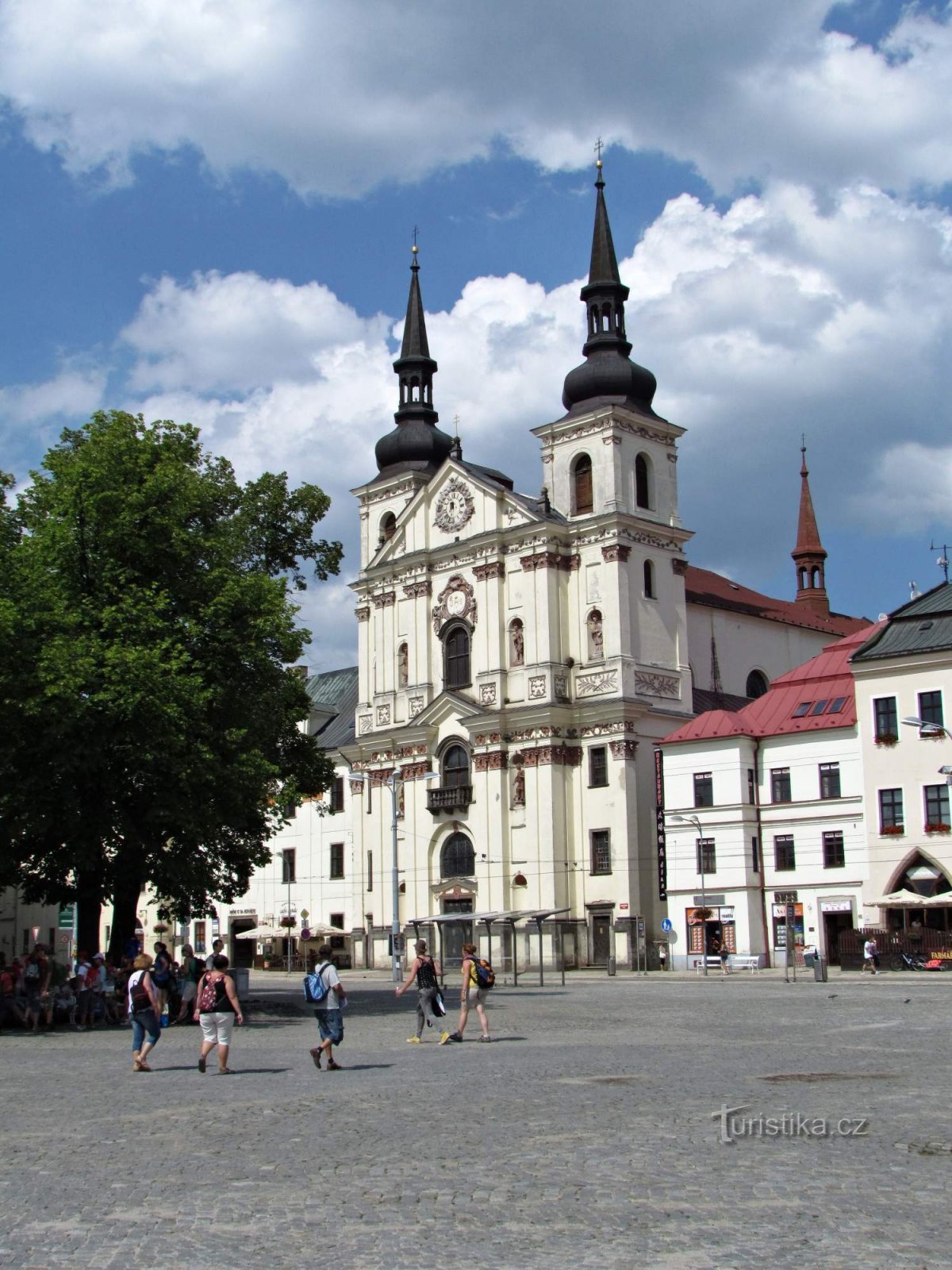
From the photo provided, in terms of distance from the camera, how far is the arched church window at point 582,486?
72250 millimetres

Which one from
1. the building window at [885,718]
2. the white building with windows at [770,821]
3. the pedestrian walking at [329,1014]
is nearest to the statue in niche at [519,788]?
the white building with windows at [770,821]

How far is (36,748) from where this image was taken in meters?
32.4

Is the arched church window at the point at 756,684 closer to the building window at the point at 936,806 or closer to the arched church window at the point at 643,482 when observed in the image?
the arched church window at the point at 643,482

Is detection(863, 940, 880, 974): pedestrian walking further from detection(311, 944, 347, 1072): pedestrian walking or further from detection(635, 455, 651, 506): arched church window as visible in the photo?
detection(311, 944, 347, 1072): pedestrian walking

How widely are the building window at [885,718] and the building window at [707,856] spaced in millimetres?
9376

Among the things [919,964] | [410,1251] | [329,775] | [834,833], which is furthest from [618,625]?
[410,1251]

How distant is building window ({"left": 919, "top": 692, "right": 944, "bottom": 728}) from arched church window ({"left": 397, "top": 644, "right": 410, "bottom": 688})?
98.3 feet

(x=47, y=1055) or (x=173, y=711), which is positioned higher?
(x=173, y=711)

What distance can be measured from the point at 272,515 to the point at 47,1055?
24013 millimetres

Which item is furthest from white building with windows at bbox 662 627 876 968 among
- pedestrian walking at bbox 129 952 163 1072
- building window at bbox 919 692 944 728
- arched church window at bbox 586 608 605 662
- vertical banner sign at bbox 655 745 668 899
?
pedestrian walking at bbox 129 952 163 1072

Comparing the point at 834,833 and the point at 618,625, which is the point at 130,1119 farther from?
the point at 618,625

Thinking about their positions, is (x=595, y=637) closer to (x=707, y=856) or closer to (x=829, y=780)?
(x=707, y=856)

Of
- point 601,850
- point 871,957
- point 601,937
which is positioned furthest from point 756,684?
point 871,957

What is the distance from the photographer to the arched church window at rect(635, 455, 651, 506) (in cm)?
7250
